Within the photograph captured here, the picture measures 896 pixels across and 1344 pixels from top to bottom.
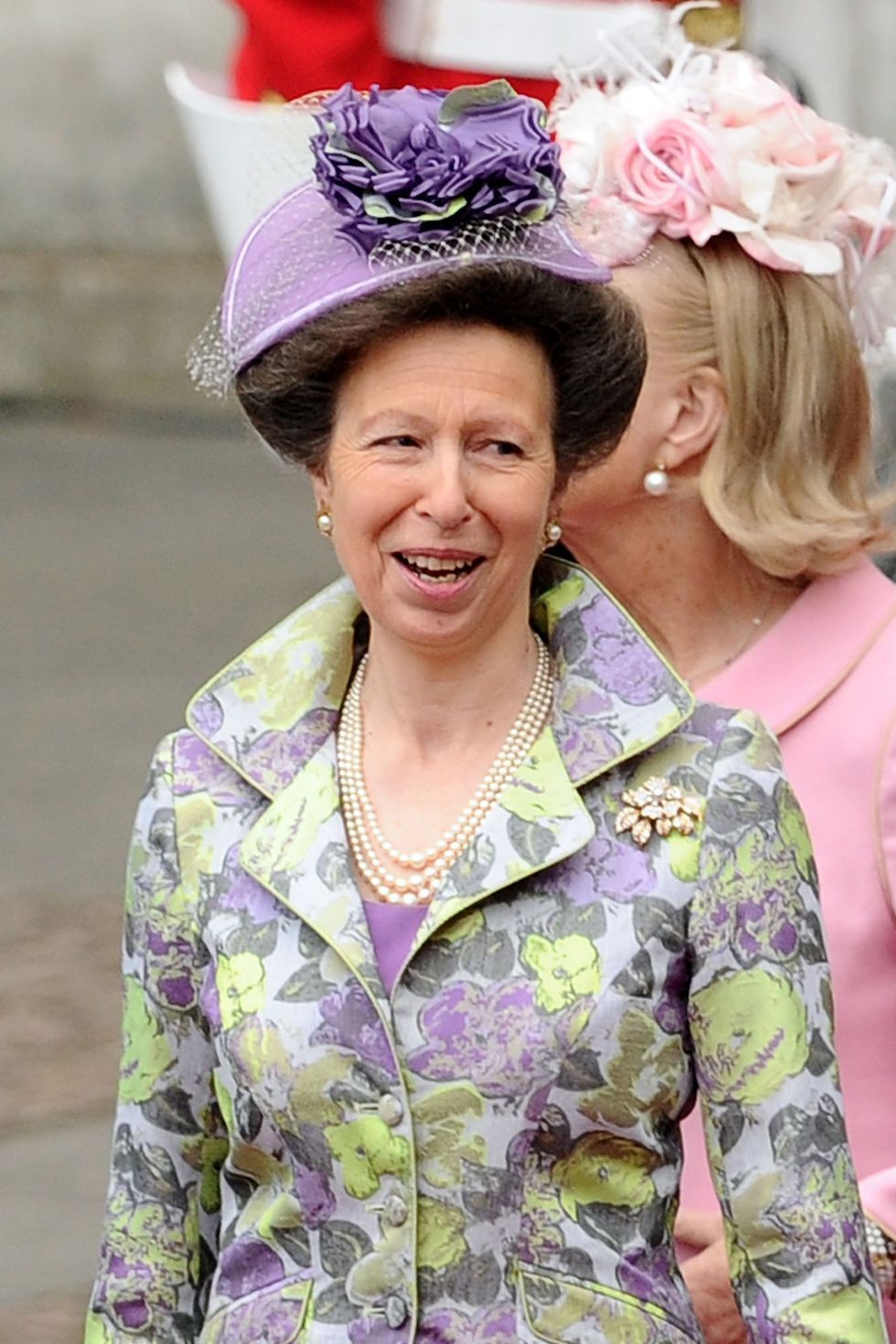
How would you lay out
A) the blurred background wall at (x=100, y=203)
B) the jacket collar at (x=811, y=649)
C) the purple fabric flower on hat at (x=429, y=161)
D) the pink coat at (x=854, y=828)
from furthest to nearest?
the blurred background wall at (x=100, y=203), the jacket collar at (x=811, y=649), the pink coat at (x=854, y=828), the purple fabric flower on hat at (x=429, y=161)

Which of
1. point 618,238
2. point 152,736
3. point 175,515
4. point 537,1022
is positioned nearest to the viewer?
point 537,1022

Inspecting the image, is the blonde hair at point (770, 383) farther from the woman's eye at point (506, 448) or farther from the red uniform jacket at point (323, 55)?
the red uniform jacket at point (323, 55)

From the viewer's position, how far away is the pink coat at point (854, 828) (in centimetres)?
262

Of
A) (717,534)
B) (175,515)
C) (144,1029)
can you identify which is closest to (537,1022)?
(144,1029)

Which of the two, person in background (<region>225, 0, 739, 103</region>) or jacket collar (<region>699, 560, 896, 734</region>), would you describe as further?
person in background (<region>225, 0, 739, 103</region>)

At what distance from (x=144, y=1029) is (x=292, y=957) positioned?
19 centimetres

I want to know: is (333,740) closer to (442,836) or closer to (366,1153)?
(442,836)

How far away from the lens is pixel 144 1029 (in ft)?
7.36

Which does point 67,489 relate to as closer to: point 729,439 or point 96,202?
point 96,202

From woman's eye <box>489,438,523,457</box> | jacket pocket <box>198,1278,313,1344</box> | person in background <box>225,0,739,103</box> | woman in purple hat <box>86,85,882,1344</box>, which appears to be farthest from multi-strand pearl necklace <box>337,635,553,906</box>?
person in background <box>225,0,739,103</box>

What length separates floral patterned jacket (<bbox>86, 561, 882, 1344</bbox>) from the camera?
6.76ft

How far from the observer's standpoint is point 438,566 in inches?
82.1

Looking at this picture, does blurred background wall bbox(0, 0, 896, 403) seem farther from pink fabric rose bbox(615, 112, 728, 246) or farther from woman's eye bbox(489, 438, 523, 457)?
woman's eye bbox(489, 438, 523, 457)

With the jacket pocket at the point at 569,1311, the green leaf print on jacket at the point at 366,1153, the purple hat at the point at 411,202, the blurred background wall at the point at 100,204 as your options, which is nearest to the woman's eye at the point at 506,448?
the purple hat at the point at 411,202
